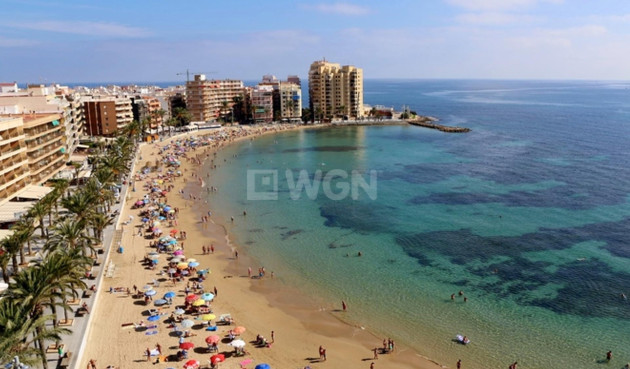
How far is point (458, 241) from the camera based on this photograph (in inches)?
1864

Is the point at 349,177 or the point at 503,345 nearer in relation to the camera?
the point at 503,345

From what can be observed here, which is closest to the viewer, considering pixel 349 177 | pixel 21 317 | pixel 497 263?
pixel 21 317

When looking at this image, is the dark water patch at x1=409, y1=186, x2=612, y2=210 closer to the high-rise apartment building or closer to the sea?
the sea

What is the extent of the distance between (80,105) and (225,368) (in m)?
87.7

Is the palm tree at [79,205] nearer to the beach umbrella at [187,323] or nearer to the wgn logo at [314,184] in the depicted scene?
the beach umbrella at [187,323]

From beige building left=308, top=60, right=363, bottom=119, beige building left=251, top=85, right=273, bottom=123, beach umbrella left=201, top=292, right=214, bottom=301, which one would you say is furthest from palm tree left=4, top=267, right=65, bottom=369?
beige building left=308, top=60, right=363, bottom=119

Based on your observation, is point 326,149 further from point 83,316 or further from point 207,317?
point 83,316

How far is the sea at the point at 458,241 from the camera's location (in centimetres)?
3145

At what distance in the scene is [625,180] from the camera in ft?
230

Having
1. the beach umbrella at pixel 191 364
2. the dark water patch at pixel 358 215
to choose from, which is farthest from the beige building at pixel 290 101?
the beach umbrella at pixel 191 364

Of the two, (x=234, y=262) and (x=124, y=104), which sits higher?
(x=124, y=104)

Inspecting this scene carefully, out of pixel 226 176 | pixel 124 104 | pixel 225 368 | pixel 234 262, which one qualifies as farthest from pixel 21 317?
pixel 124 104

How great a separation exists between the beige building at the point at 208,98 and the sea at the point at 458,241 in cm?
5089

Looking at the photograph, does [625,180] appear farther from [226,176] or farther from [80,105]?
[80,105]
